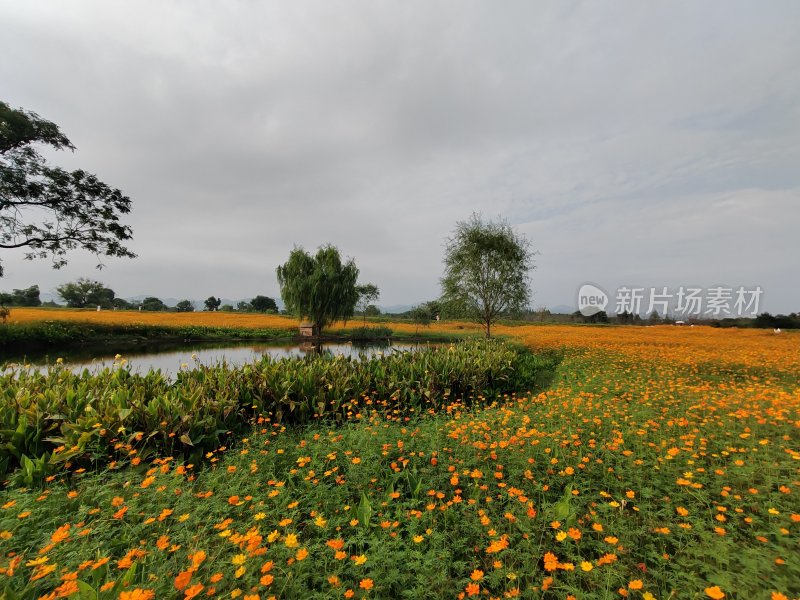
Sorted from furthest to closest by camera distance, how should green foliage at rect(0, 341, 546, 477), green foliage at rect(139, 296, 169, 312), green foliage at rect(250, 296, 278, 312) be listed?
green foliage at rect(250, 296, 278, 312), green foliage at rect(139, 296, 169, 312), green foliage at rect(0, 341, 546, 477)

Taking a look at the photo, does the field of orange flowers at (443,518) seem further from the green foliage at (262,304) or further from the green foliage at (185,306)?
the green foliage at (185,306)

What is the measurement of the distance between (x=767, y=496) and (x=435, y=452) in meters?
2.75

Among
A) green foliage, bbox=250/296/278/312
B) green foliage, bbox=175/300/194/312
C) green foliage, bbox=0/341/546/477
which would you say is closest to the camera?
green foliage, bbox=0/341/546/477

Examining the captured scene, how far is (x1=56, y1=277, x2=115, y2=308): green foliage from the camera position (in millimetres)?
53531

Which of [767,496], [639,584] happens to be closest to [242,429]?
[639,584]

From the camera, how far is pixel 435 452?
11.5 feet

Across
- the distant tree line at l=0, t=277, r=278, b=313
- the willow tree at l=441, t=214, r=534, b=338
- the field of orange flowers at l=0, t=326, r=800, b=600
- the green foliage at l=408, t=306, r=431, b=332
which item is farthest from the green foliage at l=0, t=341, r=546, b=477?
the distant tree line at l=0, t=277, r=278, b=313

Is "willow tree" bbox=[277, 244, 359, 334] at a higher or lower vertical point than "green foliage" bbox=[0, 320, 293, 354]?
higher

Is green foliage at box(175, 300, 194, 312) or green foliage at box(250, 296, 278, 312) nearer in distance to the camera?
green foliage at box(250, 296, 278, 312)

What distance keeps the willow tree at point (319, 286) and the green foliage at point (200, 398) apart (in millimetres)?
16621

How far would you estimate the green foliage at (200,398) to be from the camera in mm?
3625

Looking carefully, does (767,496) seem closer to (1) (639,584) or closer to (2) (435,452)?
(1) (639,584)

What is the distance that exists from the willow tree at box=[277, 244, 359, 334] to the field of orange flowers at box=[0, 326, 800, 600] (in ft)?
61.8

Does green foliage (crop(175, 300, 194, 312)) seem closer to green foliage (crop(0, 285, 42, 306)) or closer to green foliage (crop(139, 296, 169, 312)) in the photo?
green foliage (crop(139, 296, 169, 312))
